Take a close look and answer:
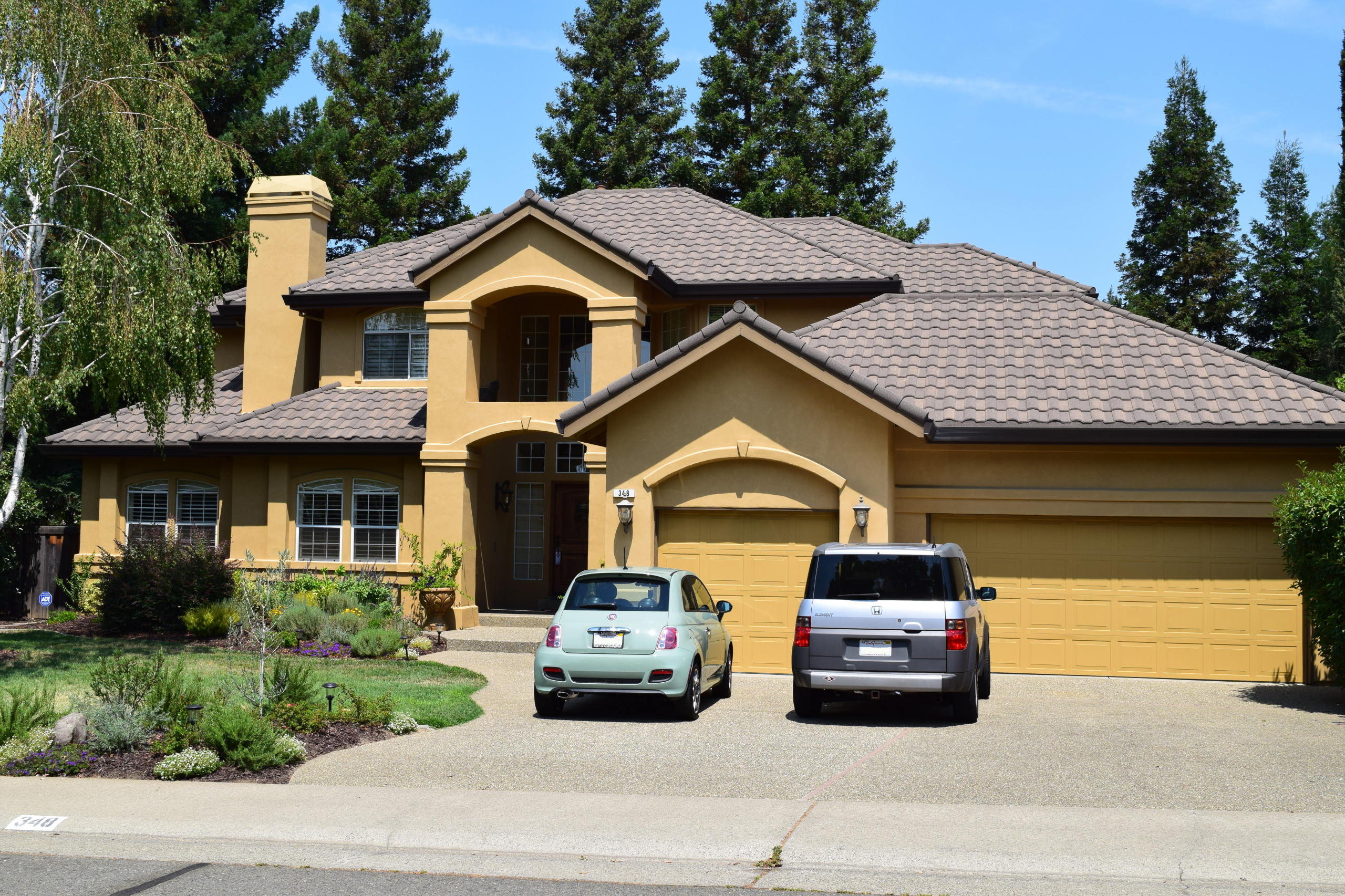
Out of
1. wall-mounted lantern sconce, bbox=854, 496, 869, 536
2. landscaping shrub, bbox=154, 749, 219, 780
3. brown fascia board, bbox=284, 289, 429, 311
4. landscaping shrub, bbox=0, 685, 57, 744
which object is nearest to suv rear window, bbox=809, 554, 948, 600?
wall-mounted lantern sconce, bbox=854, 496, 869, 536

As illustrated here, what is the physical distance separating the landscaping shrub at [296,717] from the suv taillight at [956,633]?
232 inches

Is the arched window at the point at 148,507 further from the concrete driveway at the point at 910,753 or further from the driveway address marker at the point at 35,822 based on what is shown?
the driveway address marker at the point at 35,822

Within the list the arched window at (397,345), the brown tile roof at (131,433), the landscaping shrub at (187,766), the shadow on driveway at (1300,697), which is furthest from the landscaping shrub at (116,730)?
the arched window at (397,345)

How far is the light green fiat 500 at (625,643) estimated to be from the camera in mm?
11664

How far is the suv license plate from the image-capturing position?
1151 centimetres

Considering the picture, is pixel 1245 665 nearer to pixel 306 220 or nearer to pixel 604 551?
pixel 604 551

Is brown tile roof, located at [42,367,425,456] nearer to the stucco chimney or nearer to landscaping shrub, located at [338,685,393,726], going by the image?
the stucco chimney

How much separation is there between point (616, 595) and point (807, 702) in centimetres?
225

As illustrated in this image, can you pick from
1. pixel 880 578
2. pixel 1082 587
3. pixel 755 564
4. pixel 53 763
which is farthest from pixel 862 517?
pixel 53 763

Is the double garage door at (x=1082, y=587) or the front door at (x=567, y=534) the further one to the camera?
the front door at (x=567, y=534)

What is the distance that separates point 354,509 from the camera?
2152cm

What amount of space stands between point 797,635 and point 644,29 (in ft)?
121

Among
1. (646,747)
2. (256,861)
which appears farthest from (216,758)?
(646,747)

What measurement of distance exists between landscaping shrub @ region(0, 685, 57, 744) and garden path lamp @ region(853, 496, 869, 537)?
→ 9.30 metres
